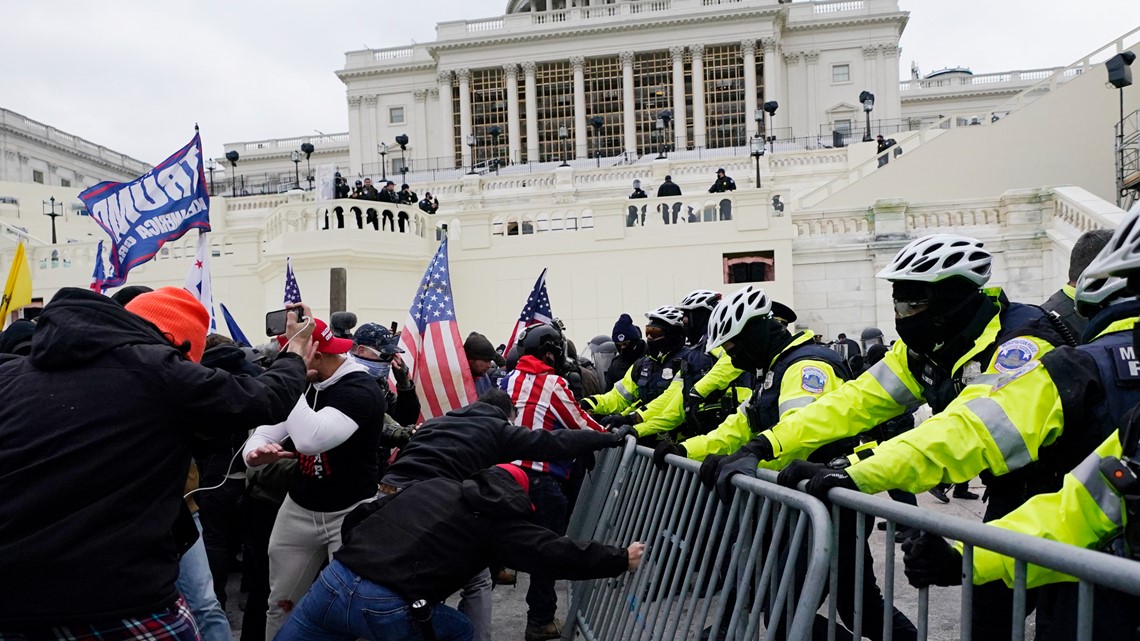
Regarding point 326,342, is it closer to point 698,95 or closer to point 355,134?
point 698,95

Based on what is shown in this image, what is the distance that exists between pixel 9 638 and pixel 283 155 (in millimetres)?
77302

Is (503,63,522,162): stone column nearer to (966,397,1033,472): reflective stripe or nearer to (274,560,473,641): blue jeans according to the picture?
(274,560,473,641): blue jeans

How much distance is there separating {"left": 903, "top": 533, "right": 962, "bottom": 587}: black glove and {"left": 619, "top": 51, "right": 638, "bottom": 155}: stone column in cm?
5977

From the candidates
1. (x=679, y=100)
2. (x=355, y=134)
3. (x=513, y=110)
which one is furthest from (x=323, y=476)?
(x=355, y=134)

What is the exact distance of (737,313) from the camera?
14.9 ft

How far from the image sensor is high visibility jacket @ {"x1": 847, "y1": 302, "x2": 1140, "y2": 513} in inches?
96.7

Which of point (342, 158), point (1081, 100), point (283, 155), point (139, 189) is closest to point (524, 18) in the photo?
point (342, 158)

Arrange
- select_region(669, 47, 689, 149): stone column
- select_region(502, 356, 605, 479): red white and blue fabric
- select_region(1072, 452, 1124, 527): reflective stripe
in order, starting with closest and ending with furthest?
1. select_region(1072, 452, 1124, 527): reflective stripe
2. select_region(502, 356, 605, 479): red white and blue fabric
3. select_region(669, 47, 689, 149): stone column

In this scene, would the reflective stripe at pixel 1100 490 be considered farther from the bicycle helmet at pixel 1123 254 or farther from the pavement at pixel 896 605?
the pavement at pixel 896 605

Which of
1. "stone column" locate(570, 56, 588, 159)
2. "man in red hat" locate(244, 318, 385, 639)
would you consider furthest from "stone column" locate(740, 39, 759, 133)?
"man in red hat" locate(244, 318, 385, 639)

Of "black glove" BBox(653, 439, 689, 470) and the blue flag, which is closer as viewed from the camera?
"black glove" BBox(653, 439, 689, 470)

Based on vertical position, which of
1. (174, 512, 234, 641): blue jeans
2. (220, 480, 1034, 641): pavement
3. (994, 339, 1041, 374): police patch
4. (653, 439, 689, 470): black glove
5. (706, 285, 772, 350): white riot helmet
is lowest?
(220, 480, 1034, 641): pavement

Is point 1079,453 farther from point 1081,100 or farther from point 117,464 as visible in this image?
point 1081,100

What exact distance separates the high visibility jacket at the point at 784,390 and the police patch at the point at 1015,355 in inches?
46.7
